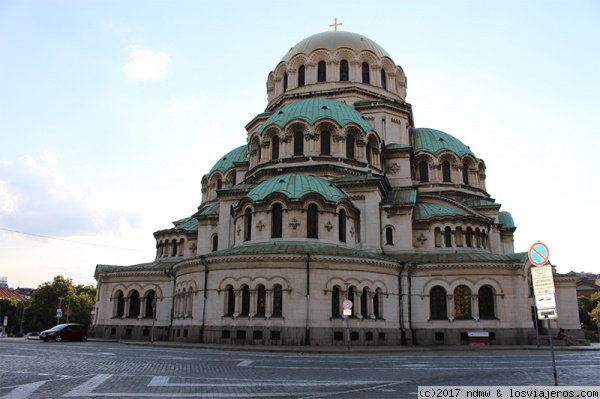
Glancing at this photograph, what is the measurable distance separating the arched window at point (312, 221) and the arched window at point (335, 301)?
414cm

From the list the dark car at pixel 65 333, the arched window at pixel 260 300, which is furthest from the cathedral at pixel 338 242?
the dark car at pixel 65 333

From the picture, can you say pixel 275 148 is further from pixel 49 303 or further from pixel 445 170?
pixel 49 303

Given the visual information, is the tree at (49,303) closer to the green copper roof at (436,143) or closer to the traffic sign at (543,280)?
the green copper roof at (436,143)

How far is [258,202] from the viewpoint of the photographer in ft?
110

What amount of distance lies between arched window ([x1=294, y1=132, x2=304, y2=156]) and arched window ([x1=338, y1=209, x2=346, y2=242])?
6462mm

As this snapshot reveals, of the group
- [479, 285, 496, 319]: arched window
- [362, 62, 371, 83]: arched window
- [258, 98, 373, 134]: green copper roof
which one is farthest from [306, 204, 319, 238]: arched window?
[362, 62, 371, 83]: arched window

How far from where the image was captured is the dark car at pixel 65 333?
34.6 metres

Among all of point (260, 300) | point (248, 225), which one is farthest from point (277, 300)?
point (248, 225)

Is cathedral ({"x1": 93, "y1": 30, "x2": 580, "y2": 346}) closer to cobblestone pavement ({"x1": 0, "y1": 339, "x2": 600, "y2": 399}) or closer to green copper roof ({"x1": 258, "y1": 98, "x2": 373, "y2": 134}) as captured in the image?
green copper roof ({"x1": 258, "y1": 98, "x2": 373, "y2": 134})

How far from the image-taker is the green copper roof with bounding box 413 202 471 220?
3759 centimetres

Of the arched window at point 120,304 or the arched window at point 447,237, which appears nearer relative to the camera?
the arched window at point 447,237

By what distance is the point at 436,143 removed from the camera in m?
46.5

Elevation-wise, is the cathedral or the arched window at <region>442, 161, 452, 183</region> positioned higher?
the arched window at <region>442, 161, 452, 183</region>

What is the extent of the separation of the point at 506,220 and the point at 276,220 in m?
24.5
